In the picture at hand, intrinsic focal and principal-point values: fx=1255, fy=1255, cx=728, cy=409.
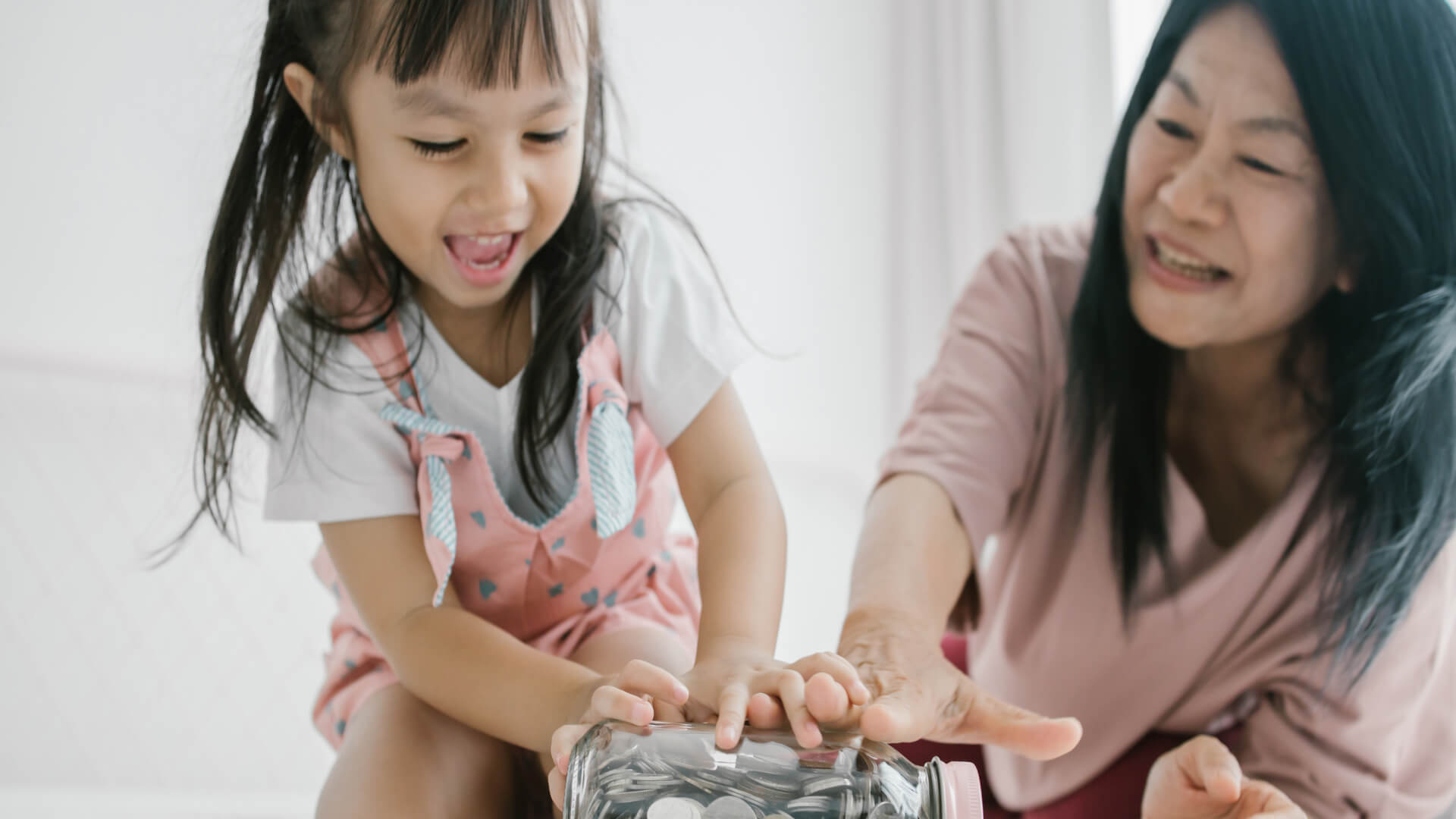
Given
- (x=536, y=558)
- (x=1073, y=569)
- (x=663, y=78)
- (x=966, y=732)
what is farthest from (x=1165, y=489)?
(x=663, y=78)

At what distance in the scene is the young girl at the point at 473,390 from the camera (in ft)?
2.20

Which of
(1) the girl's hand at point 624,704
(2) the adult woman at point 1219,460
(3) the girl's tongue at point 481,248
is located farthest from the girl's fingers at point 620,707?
(3) the girl's tongue at point 481,248

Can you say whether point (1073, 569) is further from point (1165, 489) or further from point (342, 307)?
point (342, 307)

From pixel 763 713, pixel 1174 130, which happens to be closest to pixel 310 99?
pixel 763 713

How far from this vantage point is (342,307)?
2.60 feet

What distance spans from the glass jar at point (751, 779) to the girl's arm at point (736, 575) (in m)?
0.01

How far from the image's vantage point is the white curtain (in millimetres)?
1608

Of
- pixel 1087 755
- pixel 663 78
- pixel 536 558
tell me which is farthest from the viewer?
pixel 663 78

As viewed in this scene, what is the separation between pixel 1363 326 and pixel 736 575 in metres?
0.46

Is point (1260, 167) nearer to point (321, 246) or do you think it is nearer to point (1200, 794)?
point (1200, 794)

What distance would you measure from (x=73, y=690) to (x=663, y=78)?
39.0 inches

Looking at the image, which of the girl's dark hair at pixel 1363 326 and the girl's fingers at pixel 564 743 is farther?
the girl's dark hair at pixel 1363 326

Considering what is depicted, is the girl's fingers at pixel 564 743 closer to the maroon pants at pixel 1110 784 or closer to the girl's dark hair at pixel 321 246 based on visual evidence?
the girl's dark hair at pixel 321 246

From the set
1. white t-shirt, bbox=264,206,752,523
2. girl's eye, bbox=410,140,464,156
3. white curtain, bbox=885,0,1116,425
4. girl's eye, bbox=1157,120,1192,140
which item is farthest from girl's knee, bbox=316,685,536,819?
white curtain, bbox=885,0,1116,425
